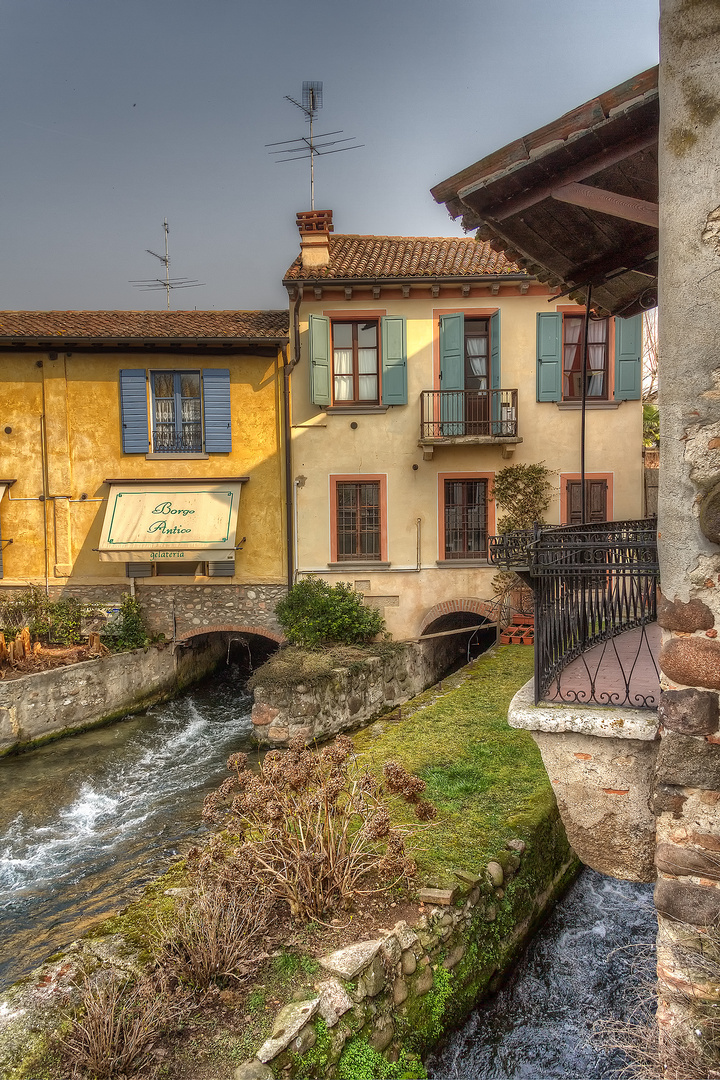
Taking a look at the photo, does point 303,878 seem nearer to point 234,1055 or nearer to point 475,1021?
point 234,1055

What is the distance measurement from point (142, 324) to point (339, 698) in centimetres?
970

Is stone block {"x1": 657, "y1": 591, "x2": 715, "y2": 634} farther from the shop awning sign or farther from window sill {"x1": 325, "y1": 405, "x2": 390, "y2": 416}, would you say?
the shop awning sign

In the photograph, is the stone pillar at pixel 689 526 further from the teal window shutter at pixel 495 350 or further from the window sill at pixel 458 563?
the window sill at pixel 458 563

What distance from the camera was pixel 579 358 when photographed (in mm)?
14055

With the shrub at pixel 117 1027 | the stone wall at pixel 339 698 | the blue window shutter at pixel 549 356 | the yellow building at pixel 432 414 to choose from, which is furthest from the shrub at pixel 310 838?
the blue window shutter at pixel 549 356

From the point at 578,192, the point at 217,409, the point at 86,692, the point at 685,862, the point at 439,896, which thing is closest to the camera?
the point at 685,862

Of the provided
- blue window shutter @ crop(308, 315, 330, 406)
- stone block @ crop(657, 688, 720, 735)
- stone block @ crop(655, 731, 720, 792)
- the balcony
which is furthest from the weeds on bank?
blue window shutter @ crop(308, 315, 330, 406)

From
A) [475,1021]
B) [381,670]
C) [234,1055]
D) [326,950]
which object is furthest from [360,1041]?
[381,670]

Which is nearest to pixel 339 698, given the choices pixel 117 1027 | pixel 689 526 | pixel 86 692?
pixel 86 692

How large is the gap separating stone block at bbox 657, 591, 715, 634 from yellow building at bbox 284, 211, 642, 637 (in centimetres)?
1019

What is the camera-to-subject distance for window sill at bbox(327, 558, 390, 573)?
1420cm

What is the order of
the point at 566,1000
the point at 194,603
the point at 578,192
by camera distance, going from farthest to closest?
the point at 194,603 → the point at 566,1000 → the point at 578,192

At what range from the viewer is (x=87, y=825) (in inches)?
347

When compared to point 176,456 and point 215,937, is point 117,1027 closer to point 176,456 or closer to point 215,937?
point 215,937
